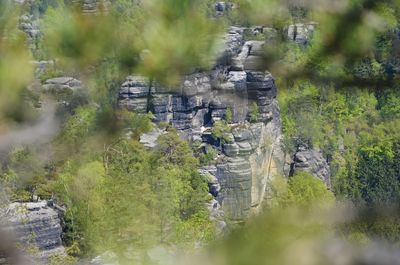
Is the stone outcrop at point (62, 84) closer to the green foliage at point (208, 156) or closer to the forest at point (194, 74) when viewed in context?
the forest at point (194, 74)

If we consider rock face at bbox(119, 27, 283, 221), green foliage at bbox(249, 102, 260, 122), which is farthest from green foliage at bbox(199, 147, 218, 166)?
green foliage at bbox(249, 102, 260, 122)

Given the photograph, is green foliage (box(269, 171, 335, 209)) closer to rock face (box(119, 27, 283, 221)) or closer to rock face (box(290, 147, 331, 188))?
rock face (box(119, 27, 283, 221))

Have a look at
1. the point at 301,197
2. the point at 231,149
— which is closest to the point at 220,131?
the point at 231,149

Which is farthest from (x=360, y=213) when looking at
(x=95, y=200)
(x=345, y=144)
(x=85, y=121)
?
(x=345, y=144)

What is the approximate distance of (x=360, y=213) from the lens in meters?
0.78

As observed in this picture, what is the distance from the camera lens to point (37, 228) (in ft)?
8.38

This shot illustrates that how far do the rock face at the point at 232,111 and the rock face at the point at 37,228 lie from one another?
0.65m

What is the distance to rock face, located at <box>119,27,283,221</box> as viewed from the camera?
1002mm

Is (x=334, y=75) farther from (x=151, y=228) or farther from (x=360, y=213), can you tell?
(x=151, y=228)

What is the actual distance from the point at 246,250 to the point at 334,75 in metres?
0.31

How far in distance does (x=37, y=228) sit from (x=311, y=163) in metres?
5.66

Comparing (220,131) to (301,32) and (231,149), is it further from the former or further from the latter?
Answer: (301,32)

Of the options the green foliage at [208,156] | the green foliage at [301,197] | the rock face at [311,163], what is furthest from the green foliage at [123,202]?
the rock face at [311,163]

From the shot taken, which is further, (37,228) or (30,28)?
(37,228)
